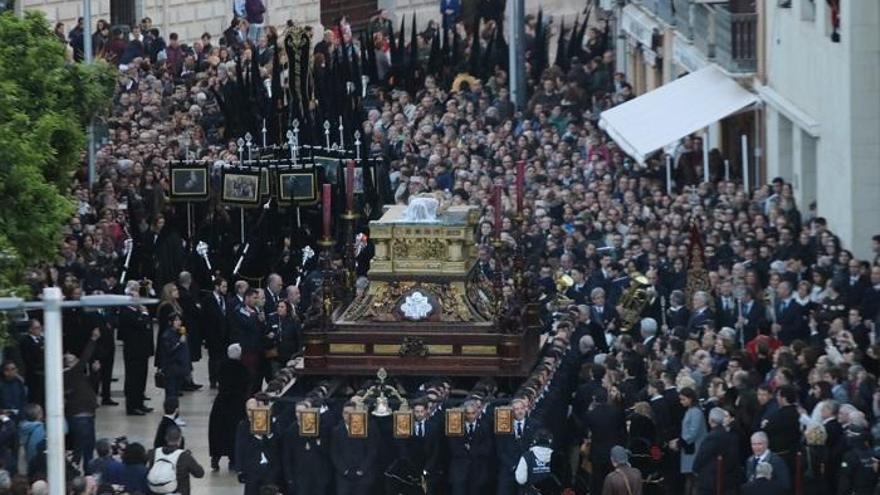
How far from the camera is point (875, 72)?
39375 millimetres

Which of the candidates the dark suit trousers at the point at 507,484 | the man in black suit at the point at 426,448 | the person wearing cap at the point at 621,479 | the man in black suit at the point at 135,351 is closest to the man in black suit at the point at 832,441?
the person wearing cap at the point at 621,479

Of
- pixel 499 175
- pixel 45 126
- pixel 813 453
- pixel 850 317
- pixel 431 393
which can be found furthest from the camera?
pixel 499 175

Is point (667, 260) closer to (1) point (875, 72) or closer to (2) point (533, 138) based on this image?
(1) point (875, 72)

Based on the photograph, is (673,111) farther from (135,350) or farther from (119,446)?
(119,446)

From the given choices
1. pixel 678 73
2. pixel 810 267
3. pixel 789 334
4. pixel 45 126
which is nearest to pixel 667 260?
pixel 810 267

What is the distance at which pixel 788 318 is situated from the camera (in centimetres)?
3366

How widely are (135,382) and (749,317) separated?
22.0 feet

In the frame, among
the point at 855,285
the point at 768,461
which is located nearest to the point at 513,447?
the point at 768,461

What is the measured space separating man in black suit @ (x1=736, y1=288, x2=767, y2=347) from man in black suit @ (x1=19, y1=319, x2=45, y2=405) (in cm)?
709

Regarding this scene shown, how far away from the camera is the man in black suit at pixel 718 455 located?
28.4 metres

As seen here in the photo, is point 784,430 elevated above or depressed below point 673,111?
below

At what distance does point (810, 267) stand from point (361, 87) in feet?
51.7

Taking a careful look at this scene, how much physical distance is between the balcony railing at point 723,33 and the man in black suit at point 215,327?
11.2 m

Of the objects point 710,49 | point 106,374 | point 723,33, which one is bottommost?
point 106,374
